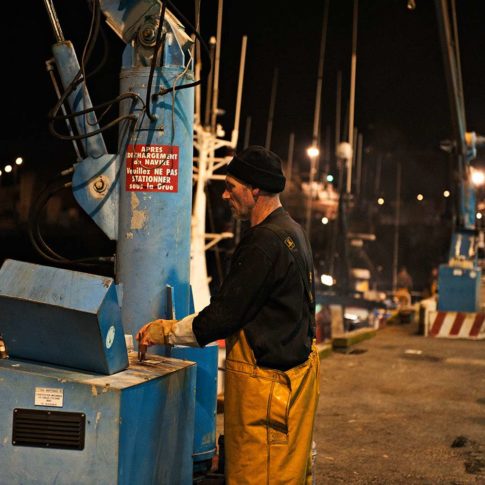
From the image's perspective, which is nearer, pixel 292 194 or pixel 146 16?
pixel 146 16

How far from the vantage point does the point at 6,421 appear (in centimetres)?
347

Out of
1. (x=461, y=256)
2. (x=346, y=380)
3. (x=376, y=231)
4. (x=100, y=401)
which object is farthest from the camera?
(x=376, y=231)

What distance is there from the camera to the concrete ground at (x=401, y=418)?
5961 mm

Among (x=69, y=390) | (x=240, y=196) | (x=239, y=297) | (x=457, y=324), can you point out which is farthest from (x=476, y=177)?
(x=69, y=390)

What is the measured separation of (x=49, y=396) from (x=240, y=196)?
52.2 inches

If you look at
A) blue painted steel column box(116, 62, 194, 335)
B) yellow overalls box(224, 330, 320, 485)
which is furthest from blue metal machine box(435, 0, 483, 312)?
yellow overalls box(224, 330, 320, 485)

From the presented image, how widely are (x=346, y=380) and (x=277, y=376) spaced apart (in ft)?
22.9

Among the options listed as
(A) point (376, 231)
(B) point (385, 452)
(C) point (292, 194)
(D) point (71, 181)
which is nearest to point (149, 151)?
(D) point (71, 181)

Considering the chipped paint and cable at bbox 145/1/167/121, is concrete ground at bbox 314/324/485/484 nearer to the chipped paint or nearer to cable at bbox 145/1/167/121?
the chipped paint

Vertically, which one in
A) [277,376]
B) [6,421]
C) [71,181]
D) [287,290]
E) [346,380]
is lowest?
[346,380]

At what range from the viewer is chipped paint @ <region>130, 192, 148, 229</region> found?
465cm

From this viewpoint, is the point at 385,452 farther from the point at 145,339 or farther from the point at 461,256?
the point at 461,256

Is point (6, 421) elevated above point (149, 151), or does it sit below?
below

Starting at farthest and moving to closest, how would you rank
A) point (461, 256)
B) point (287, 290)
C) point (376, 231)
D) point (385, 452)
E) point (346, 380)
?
point (376, 231) < point (461, 256) < point (346, 380) < point (385, 452) < point (287, 290)
